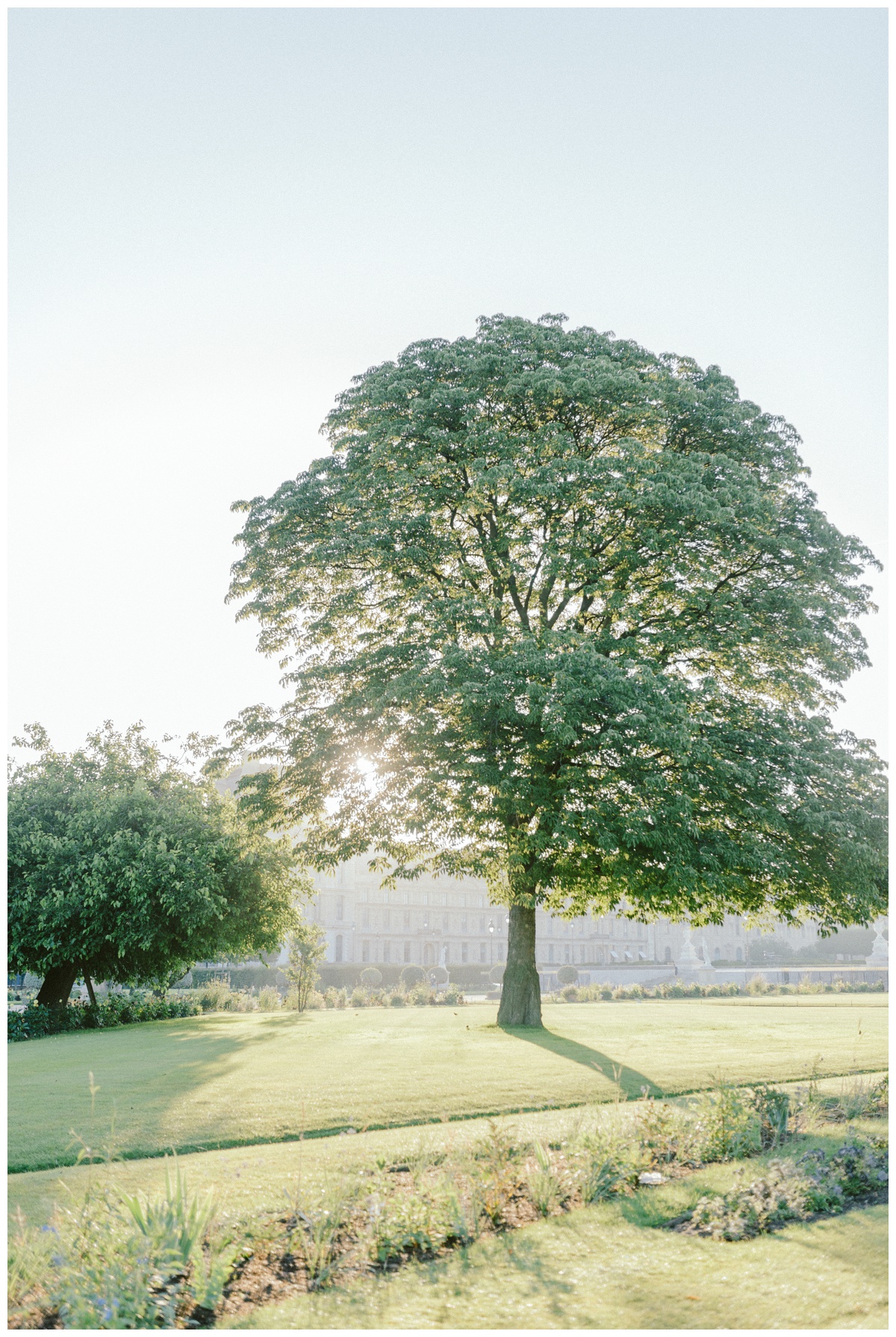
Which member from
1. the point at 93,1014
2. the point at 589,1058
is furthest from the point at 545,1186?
the point at 93,1014

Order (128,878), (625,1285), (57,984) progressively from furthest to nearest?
(57,984), (128,878), (625,1285)

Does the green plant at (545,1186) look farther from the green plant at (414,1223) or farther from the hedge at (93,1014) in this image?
the hedge at (93,1014)

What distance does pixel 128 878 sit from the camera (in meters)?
27.5

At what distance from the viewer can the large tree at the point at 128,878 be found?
91.2ft

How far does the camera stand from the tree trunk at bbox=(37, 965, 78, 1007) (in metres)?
30.1

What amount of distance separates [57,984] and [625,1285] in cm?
2854

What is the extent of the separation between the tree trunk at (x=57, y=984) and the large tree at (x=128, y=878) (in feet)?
0.11

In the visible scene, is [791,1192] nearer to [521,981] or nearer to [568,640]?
[568,640]

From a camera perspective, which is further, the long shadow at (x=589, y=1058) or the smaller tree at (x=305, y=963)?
the smaller tree at (x=305, y=963)

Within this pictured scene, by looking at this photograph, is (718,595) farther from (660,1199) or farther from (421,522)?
(660,1199)

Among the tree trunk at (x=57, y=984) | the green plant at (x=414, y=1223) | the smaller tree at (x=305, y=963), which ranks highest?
the green plant at (x=414, y=1223)

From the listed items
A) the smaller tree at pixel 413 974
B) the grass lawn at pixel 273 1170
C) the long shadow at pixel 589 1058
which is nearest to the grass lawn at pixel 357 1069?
the long shadow at pixel 589 1058

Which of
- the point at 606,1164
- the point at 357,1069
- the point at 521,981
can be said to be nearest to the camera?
the point at 606,1164

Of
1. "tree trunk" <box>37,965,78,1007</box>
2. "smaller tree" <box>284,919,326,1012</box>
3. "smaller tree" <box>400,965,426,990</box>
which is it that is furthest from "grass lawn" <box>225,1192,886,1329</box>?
"smaller tree" <box>400,965,426,990</box>
